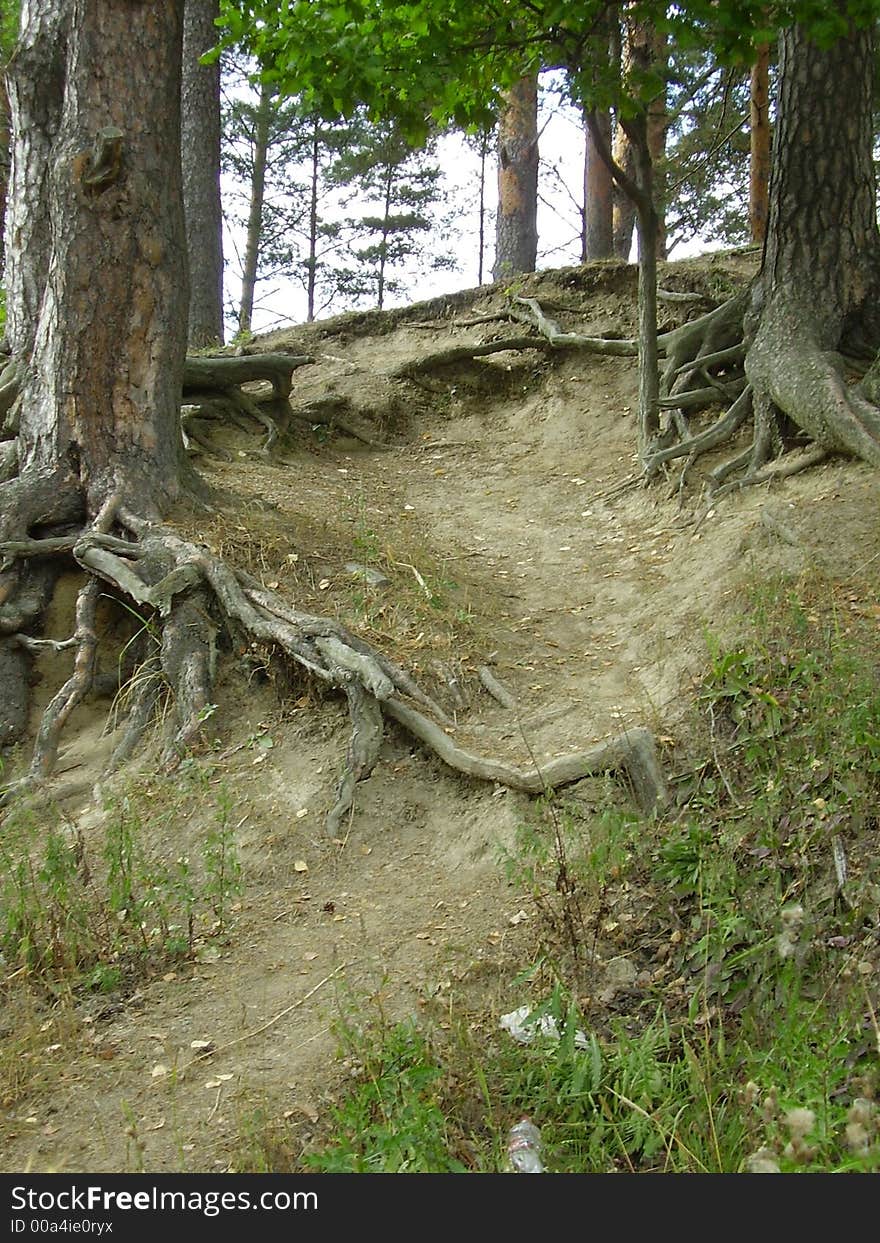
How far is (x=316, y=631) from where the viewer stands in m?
5.97

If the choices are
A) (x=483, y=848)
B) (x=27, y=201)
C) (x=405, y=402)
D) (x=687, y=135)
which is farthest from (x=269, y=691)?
(x=687, y=135)

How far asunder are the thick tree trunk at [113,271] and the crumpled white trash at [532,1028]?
442cm

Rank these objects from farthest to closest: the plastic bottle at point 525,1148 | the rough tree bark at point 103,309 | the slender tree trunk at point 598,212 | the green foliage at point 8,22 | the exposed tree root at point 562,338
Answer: the slender tree trunk at point 598,212
the green foliage at point 8,22
the exposed tree root at point 562,338
the rough tree bark at point 103,309
the plastic bottle at point 525,1148

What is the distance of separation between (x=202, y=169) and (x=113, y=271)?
7.66 m

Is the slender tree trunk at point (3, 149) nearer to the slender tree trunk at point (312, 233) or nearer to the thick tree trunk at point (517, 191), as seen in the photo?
the thick tree trunk at point (517, 191)

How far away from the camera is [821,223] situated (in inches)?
298

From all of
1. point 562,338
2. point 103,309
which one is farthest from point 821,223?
point 103,309

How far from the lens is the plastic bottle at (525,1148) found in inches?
122

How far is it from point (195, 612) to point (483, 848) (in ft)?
7.90

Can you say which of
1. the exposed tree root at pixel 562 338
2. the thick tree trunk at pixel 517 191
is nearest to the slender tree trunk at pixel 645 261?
the exposed tree root at pixel 562 338

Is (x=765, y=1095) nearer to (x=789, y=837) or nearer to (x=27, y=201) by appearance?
(x=789, y=837)

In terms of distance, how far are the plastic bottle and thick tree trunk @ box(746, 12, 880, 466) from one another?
534 centimetres

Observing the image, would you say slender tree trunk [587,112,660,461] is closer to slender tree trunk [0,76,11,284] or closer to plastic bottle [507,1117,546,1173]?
plastic bottle [507,1117,546,1173]

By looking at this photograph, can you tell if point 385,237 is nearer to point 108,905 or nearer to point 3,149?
point 3,149
